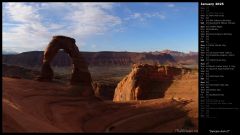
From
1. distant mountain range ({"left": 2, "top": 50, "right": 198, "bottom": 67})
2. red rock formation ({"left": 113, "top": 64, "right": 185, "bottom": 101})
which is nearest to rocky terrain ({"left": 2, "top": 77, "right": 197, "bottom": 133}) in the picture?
red rock formation ({"left": 113, "top": 64, "right": 185, "bottom": 101})

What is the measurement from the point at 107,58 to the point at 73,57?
86853 mm

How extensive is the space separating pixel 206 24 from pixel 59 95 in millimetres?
12417

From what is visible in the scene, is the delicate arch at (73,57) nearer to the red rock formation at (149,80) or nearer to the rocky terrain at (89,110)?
the rocky terrain at (89,110)

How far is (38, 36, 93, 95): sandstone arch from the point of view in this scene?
80.9 feet

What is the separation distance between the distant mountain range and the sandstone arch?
71364 millimetres

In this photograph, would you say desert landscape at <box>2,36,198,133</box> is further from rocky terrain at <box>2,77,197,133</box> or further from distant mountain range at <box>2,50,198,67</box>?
distant mountain range at <box>2,50,198,67</box>

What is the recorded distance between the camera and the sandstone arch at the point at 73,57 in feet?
80.9

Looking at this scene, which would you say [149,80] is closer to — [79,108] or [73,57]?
→ [73,57]

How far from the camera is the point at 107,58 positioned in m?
112

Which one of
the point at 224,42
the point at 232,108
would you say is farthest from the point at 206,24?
the point at 232,108

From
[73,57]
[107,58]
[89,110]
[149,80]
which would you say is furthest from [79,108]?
[107,58]

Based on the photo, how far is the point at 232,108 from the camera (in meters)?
9.96

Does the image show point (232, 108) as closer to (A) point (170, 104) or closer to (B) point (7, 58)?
(A) point (170, 104)

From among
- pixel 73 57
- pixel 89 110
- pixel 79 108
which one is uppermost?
pixel 73 57
